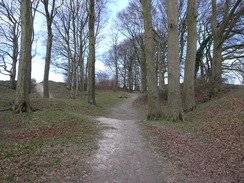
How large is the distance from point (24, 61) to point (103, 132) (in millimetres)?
6547

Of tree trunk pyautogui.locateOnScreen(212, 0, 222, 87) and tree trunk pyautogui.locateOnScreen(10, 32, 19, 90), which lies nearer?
tree trunk pyautogui.locateOnScreen(212, 0, 222, 87)

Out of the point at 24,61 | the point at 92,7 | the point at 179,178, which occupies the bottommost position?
the point at 179,178

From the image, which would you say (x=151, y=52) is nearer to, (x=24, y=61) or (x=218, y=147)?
(x=218, y=147)

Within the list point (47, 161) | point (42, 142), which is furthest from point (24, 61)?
point (47, 161)

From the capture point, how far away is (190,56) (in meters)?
11.7

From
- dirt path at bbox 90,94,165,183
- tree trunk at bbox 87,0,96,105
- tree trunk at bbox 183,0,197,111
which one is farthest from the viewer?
tree trunk at bbox 87,0,96,105

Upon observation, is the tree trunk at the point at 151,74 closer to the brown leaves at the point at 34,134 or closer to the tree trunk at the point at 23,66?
the brown leaves at the point at 34,134

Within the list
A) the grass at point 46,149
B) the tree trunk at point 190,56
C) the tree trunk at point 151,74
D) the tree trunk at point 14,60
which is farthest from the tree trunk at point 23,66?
the tree trunk at point 14,60

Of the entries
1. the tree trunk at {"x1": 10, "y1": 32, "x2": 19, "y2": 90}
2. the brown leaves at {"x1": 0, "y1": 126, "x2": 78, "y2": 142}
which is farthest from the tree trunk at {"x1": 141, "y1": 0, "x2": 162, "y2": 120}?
the tree trunk at {"x1": 10, "y1": 32, "x2": 19, "y2": 90}

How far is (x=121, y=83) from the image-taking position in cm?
4734

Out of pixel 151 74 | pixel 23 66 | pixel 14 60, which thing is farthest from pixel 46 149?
pixel 14 60

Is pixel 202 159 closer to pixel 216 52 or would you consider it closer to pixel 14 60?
pixel 216 52

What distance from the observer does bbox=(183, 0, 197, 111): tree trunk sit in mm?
11391

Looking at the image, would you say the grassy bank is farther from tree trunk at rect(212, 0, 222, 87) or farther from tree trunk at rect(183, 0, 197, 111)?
tree trunk at rect(212, 0, 222, 87)
